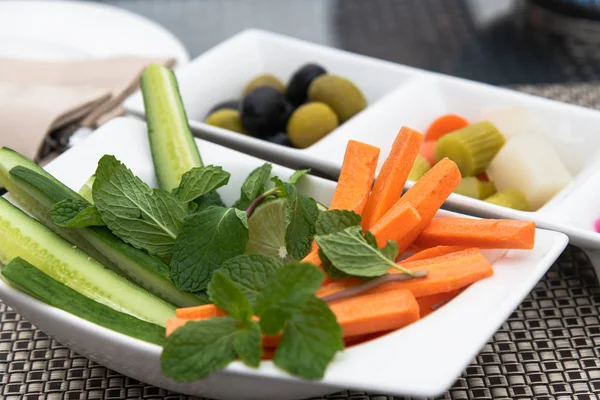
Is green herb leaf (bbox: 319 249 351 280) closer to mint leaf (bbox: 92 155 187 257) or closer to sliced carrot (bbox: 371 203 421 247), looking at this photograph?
sliced carrot (bbox: 371 203 421 247)

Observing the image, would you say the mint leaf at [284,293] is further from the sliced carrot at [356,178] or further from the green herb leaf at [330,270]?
the sliced carrot at [356,178]

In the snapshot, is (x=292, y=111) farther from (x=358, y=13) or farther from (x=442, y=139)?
(x=358, y=13)

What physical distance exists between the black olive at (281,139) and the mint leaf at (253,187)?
0.33 meters

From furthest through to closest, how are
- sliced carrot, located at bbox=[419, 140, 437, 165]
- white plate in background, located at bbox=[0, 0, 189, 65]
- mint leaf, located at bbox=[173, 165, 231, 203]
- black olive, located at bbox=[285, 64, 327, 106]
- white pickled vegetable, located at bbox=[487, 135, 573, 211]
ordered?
white plate in background, located at bbox=[0, 0, 189, 65] < black olive, located at bbox=[285, 64, 327, 106] < sliced carrot, located at bbox=[419, 140, 437, 165] < white pickled vegetable, located at bbox=[487, 135, 573, 211] < mint leaf, located at bbox=[173, 165, 231, 203]

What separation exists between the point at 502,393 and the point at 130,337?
1.81ft

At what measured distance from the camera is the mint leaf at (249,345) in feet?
2.76

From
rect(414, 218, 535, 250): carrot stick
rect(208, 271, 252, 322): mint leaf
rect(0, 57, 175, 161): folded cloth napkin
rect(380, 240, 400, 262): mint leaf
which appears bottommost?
rect(0, 57, 175, 161): folded cloth napkin

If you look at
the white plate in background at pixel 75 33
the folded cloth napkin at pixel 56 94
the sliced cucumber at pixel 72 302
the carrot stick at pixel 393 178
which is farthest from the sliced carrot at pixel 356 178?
the white plate in background at pixel 75 33

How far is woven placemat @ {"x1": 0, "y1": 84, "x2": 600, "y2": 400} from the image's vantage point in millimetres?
1097

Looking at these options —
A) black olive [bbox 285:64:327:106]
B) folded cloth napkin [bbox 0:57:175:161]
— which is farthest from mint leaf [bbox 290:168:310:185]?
folded cloth napkin [bbox 0:57:175:161]

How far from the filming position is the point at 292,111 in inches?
66.0

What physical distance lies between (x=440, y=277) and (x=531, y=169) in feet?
1.77

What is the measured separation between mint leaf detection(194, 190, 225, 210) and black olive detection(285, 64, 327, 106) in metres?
0.52

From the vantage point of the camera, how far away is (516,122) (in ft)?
5.20
